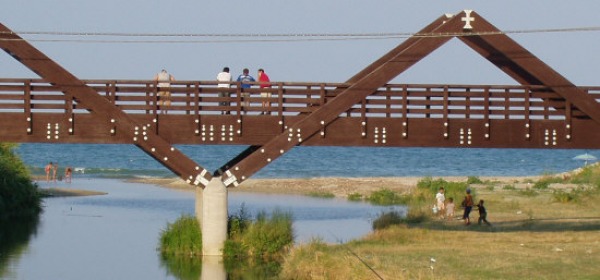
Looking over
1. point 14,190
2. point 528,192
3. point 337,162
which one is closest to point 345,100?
point 14,190

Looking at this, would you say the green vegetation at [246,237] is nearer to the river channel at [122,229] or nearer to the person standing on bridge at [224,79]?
the river channel at [122,229]

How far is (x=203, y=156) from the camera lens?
13588 centimetres

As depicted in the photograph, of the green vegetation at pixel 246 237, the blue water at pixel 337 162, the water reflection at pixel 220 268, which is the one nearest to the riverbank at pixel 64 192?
the blue water at pixel 337 162

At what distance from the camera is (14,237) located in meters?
41.3

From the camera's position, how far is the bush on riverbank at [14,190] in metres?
48.5

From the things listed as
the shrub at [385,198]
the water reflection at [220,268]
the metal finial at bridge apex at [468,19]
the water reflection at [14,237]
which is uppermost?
the metal finial at bridge apex at [468,19]

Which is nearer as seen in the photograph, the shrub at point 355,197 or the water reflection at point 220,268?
the water reflection at point 220,268

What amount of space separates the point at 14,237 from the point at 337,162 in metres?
84.7

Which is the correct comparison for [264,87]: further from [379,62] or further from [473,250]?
[473,250]

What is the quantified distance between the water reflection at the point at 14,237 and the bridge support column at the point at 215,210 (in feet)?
17.4

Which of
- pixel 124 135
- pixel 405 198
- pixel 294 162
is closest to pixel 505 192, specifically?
pixel 405 198

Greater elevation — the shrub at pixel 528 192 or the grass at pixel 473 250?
the shrub at pixel 528 192

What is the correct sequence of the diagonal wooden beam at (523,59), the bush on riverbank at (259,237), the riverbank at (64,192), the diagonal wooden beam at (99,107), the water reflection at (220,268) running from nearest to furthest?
the water reflection at (220,268)
the diagonal wooden beam at (99,107)
the diagonal wooden beam at (523,59)
the bush on riverbank at (259,237)
the riverbank at (64,192)

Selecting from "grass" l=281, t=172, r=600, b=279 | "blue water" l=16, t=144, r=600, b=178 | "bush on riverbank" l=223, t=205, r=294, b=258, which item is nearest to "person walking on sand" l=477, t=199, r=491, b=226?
"grass" l=281, t=172, r=600, b=279
